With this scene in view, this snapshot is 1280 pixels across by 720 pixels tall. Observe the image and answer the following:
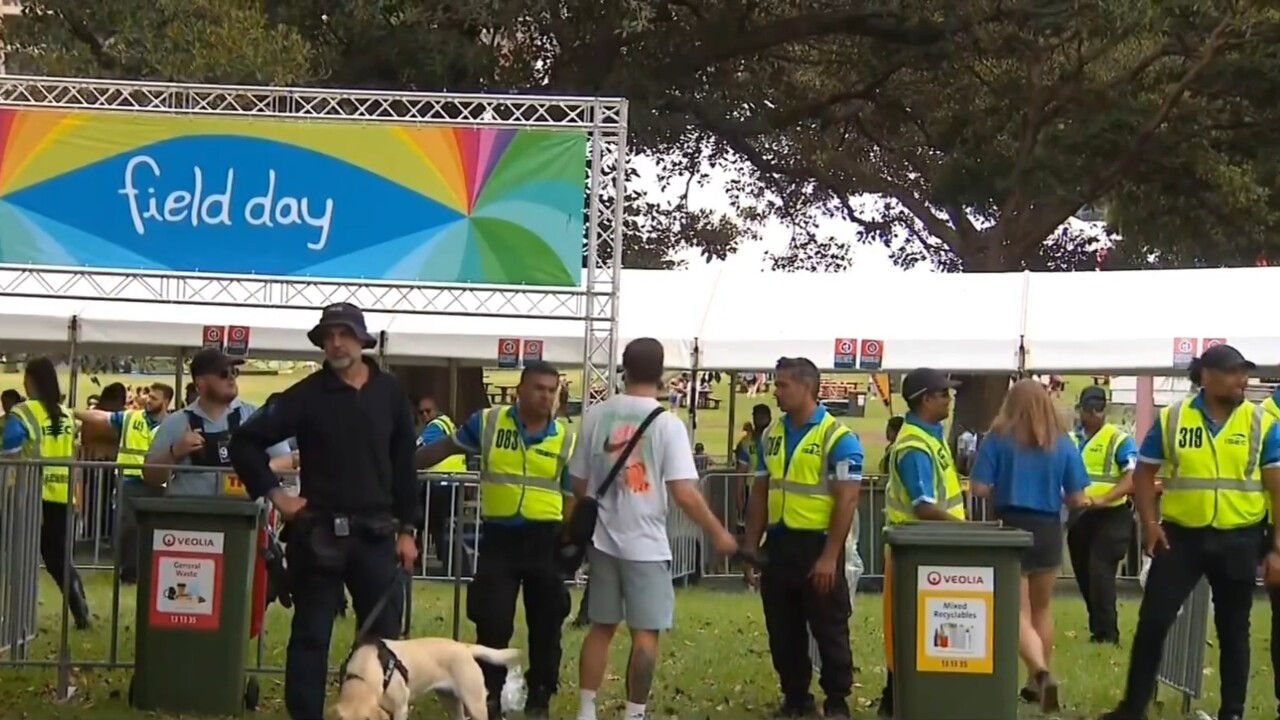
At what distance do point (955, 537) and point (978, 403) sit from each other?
45.8 ft

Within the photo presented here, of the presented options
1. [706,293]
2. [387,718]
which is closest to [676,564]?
[706,293]

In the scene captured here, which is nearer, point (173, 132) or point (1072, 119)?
point (173, 132)

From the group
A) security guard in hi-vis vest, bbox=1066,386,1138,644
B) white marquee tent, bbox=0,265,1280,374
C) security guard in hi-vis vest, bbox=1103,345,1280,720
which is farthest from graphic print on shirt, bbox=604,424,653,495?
white marquee tent, bbox=0,265,1280,374

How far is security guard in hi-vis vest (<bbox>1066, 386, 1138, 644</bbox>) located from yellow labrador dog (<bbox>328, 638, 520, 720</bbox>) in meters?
5.41

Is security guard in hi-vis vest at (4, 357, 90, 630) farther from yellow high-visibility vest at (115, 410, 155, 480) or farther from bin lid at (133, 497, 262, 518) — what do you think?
bin lid at (133, 497, 262, 518)

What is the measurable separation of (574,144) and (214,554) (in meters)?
4.45

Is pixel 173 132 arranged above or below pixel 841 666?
above

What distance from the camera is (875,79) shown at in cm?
2227

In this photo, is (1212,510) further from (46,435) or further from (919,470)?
(46,435)

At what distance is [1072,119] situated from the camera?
21.9 meters

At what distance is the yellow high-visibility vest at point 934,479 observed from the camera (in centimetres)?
820

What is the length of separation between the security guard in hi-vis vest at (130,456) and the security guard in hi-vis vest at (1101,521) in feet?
20.4

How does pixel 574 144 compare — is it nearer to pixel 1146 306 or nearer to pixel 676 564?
pixel 676 564

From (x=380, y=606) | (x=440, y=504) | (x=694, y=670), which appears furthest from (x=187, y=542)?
(x=440, y=504)
